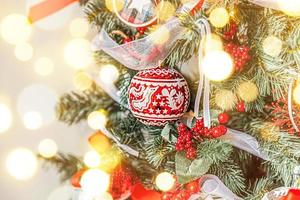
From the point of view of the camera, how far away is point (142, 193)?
0.86 meters

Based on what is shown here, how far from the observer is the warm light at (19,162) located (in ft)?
3.93

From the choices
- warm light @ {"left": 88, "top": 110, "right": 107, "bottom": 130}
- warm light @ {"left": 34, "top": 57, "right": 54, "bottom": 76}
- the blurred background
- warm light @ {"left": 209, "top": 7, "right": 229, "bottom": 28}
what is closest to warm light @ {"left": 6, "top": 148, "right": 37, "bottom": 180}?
the blurred background

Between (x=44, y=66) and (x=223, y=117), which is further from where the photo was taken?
(x=44, y=66)

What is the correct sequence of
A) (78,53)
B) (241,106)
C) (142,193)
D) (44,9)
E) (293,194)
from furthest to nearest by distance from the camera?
1. (78,53)
2. (44,9)
3. (142,193)
4. (241,106)
5. (293,194)

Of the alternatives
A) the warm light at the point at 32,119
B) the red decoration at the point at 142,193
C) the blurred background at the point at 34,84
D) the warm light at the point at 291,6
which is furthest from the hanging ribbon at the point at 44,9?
the warm light at the point at 291,6

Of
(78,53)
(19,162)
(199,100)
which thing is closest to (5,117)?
(19,162)

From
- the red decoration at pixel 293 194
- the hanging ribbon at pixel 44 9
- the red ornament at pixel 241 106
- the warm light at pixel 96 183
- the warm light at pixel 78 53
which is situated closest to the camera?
the red decoration at pixel 293 194

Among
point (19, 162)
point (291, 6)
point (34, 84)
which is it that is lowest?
point (19, 162)

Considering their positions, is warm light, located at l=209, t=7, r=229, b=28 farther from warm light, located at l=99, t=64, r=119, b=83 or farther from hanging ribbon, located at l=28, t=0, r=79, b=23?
hanging ribbon, located at l=28, t=0, r=79, b=23

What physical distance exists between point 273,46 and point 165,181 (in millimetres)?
282

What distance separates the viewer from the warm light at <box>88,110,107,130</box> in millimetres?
941

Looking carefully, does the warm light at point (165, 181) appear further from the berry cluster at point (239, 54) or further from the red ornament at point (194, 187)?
the berry cluster at point (239, 54)

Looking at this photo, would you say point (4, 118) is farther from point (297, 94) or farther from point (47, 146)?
point (297, 94)

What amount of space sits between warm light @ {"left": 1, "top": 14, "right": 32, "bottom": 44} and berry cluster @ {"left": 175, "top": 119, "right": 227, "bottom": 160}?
545 mm
